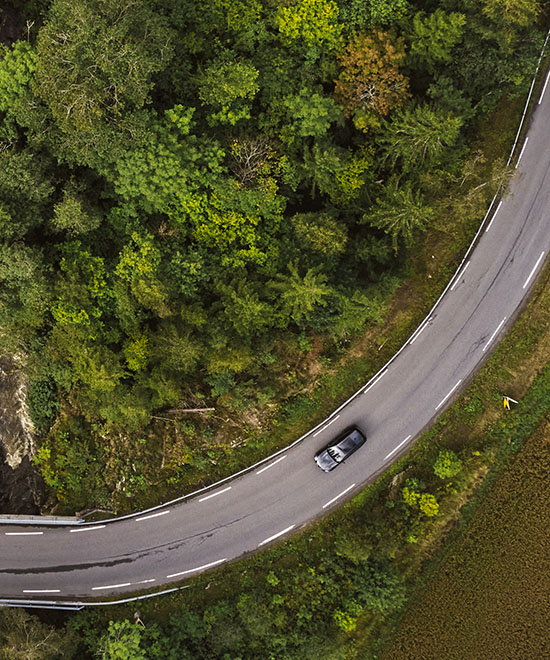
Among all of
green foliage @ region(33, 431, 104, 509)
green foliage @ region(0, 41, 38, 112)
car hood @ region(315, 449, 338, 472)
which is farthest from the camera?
green foliage @ region(33, 431, 104, 509)

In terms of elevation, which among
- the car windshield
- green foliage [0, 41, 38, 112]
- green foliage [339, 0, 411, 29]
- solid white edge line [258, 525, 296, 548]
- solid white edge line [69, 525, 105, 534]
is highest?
green foliage [339, 0, 411, 29]

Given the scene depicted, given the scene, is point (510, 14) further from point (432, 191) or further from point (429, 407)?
point (429, 407)

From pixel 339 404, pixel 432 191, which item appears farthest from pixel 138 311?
pixel 432 191

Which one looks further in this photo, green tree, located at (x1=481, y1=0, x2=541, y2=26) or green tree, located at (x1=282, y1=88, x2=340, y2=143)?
green tree, located at (x1=282, y1=88, x2=340, y2=143)

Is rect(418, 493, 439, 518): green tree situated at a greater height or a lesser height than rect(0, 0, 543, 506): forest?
lesser

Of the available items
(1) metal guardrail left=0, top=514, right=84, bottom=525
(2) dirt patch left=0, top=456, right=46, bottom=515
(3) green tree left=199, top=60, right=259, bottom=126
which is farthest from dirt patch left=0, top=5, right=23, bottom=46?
(1) metal guardrail left=0, top=514, right=84, bottom=525

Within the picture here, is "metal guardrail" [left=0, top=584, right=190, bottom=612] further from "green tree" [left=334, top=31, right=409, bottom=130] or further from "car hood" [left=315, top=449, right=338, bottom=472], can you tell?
"green tree" [left=334, top=31, right=409, bottom=130]

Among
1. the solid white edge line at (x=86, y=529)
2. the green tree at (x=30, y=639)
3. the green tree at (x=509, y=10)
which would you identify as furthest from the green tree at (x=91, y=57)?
the green tree at (x=30, y=639)
